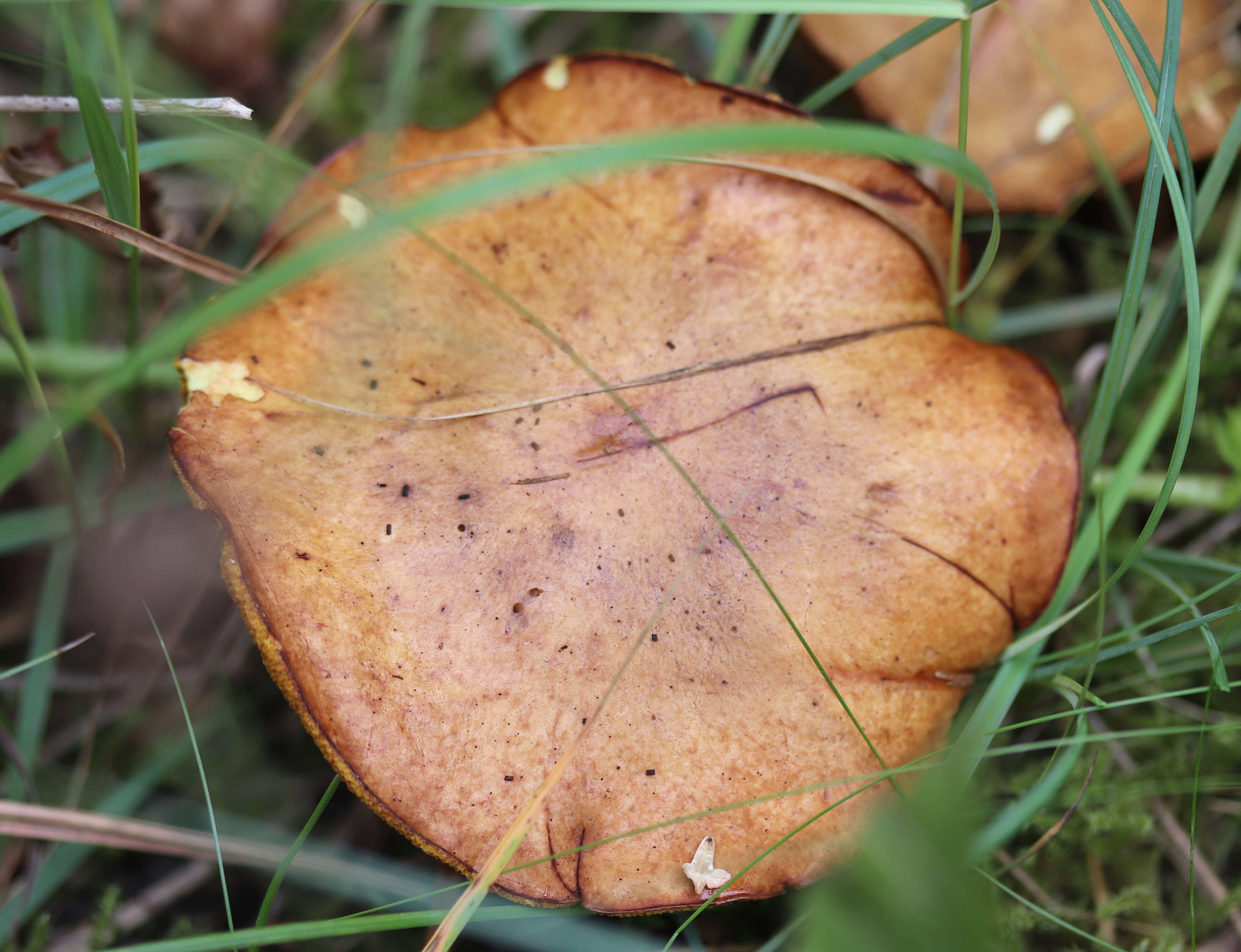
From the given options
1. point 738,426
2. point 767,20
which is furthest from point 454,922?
point 767,20

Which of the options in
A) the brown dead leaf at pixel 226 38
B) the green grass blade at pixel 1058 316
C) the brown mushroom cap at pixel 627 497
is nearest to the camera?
the brown mushroom cap at pixel 627 497

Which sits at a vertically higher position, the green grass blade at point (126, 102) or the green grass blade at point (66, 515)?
the green grass blade at point (126, 102)

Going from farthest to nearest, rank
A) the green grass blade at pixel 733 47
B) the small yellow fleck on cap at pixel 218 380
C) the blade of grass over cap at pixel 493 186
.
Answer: the green grass blade at pixel 733 47, the small yellow fleck on cap at pixel 218 380, the blade of grass over cap at pixel 493 186

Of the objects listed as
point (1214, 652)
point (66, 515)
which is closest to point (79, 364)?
point (66, 515)

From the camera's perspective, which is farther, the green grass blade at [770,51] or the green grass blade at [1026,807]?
the green grass blade at [770,51]

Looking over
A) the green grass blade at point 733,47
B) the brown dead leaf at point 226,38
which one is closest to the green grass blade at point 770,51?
the green grass blade at point 733,47

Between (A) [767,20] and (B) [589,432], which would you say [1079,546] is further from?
(A) [767,20]

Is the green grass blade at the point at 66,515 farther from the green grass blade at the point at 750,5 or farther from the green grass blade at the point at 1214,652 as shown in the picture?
the green grass blade at the point at 1214,652

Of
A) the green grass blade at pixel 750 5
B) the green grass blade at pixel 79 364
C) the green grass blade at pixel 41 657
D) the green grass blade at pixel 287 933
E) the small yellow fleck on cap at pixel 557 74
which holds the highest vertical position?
the green grass blade at pixel 750 5
